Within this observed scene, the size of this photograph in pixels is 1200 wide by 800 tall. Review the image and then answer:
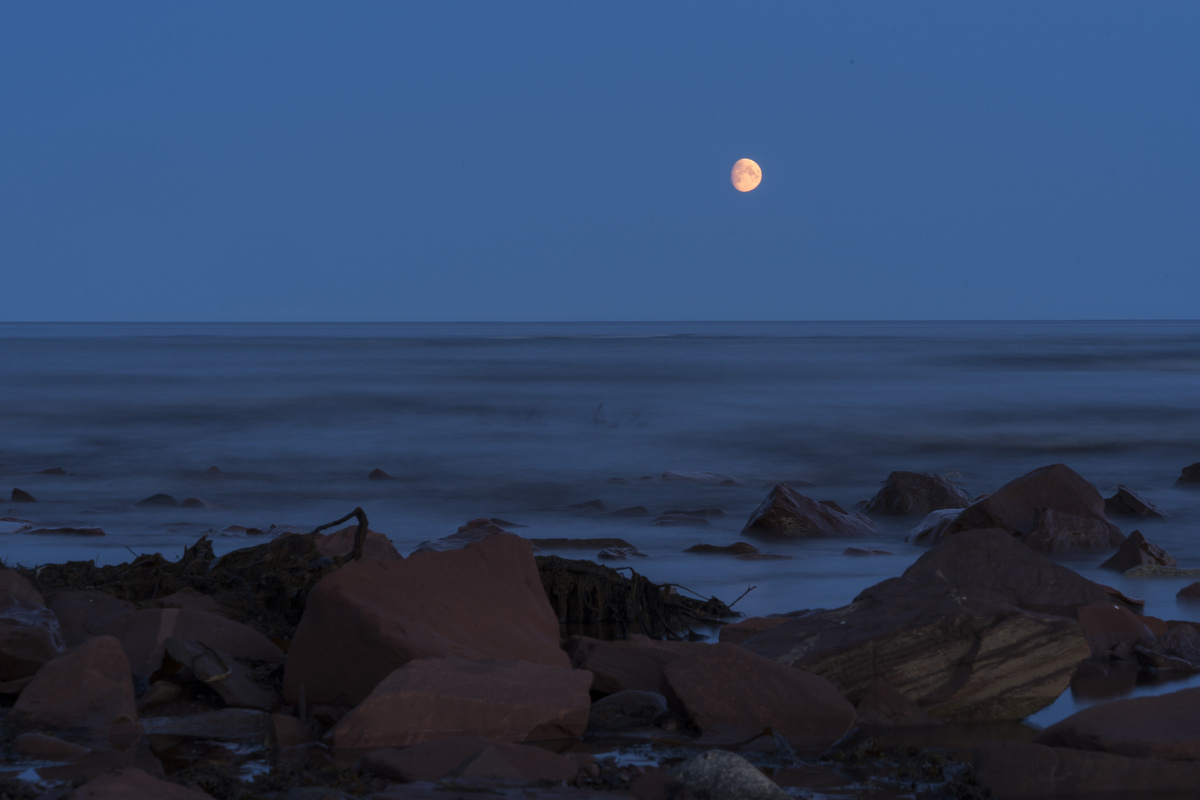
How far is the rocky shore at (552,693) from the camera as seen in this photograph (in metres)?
2.79

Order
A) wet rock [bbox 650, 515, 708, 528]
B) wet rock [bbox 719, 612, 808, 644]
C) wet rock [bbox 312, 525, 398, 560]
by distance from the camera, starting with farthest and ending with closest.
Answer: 1. wet rock [bbox 650, 515, 708, 528]
2. wet rock [bbox 312, 525, 398, 560]
3. wet rock [bbox 719, 612, 808, 644]

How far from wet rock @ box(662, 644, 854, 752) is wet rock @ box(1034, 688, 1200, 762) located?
565mm

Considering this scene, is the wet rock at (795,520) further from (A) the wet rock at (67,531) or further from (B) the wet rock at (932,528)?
(A) the wet rock at (67,531)

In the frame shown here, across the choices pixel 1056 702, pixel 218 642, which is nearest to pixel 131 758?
pixel 218 642

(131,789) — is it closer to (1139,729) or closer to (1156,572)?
(1139,729)

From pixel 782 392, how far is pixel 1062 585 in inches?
840

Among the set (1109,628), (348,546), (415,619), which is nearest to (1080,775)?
(1109,628)

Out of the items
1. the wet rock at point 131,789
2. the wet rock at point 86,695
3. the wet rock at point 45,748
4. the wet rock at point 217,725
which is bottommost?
the wet rock at point 217,725

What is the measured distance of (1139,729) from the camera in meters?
2.97

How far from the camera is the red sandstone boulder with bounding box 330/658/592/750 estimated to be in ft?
9.94

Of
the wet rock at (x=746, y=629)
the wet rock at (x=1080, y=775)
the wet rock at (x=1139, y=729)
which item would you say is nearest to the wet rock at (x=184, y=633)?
the wet rock at (x=746, y=629)

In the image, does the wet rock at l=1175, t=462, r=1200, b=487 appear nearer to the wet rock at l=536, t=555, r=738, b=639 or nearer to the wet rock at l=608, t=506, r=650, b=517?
the wet rock at l=608, t=506, r=650, b=517

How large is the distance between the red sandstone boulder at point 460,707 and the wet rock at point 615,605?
66.0 inches

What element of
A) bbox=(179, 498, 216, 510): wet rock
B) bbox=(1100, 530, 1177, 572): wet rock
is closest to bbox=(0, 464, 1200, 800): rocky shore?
bbox=(1100, 530, 1177, 572): wet rock
